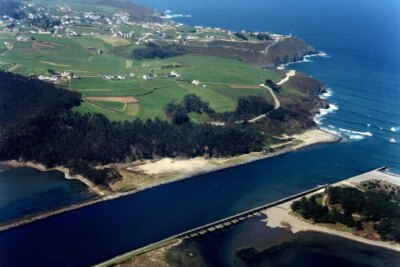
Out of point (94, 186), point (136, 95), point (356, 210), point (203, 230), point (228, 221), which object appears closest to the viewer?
point (203, 230)

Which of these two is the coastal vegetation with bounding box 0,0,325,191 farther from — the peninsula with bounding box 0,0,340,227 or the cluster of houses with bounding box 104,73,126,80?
the cluster of houses with bounding box 104,73,126,80

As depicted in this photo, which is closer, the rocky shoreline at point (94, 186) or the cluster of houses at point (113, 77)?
the rocky shoreline at point (94, 186)

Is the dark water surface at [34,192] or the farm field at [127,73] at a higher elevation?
the farm field at [127,73]

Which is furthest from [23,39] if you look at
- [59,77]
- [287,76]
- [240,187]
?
[240,187]

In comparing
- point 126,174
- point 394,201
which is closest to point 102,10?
point 126,174

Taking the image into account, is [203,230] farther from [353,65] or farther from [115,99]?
[353,65]

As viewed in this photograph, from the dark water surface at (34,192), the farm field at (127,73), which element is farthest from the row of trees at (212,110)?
the dark water surface at (34,192)

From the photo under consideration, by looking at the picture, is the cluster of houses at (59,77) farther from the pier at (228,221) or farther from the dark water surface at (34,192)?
the pier at (228,221)

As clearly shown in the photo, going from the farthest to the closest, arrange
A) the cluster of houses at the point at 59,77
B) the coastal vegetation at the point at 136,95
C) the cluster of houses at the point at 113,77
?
the cluster of houses at the point at 113,77, the cluster of houses at the point at 59,77, the coastal vegetation at the point at 136,95
